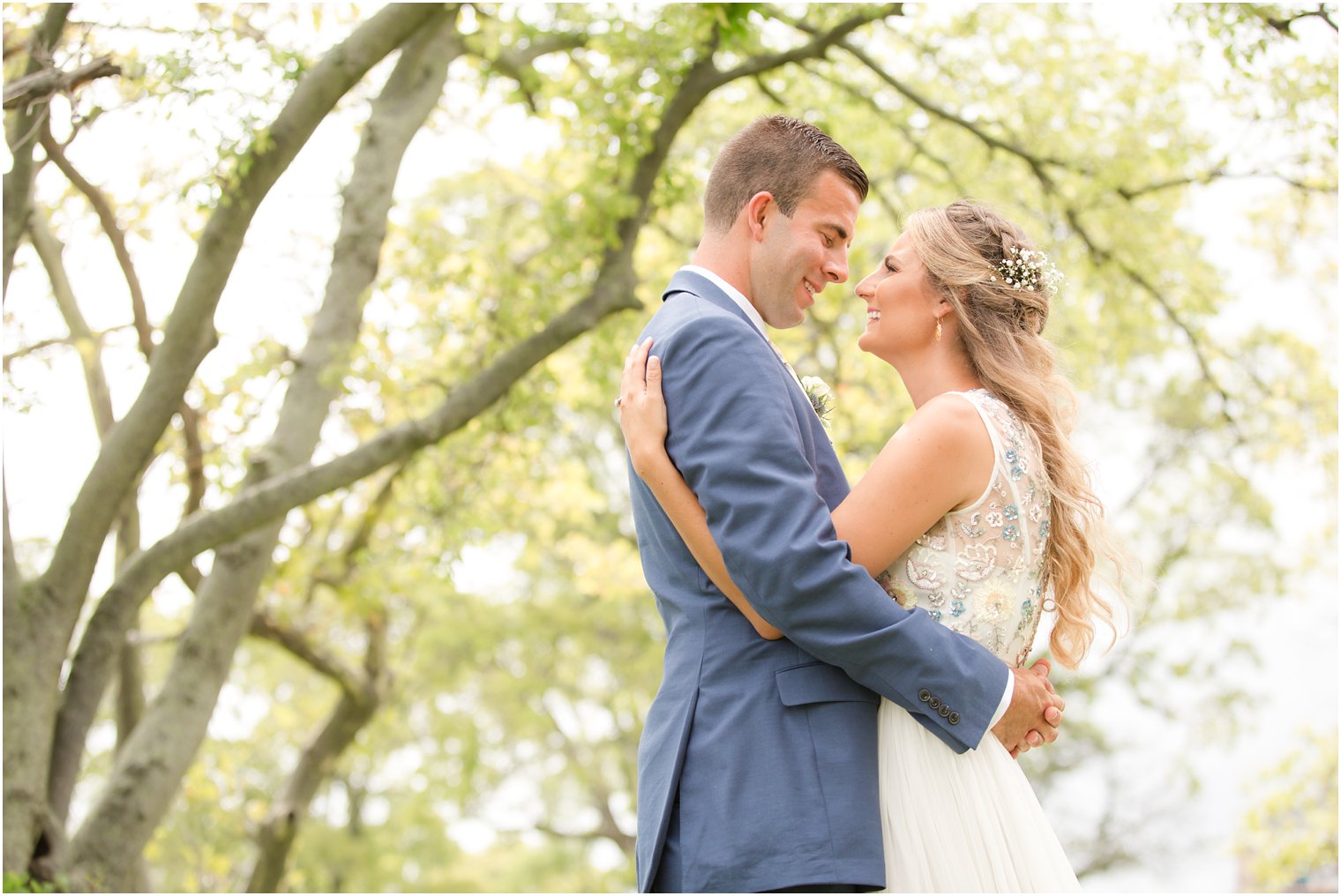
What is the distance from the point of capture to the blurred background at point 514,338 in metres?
4.88

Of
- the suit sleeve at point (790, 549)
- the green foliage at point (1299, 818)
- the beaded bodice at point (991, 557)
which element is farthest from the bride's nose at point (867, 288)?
the green foliage at point (1299, 818)

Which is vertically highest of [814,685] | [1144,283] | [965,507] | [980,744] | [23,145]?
[1144,283]

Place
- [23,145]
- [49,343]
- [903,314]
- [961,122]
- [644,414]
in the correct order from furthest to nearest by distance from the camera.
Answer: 1. [961,122]
2. [49,343]
3. [23,145]
4. [903,314]
5. [644,414]

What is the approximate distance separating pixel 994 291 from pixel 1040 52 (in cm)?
703

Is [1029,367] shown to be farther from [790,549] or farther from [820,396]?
[790,549]

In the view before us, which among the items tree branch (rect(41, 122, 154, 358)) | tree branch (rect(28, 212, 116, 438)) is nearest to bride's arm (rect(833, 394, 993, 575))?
tree branch (rect(41, 122, 154, 358))

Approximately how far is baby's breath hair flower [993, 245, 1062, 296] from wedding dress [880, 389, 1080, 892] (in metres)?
0.34

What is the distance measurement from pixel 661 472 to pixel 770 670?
1.36 ft

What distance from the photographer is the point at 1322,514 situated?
13.0m

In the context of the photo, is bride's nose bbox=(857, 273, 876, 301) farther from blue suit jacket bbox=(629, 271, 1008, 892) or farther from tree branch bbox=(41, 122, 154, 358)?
tree branch bbox=(41, 122, 154, 358)

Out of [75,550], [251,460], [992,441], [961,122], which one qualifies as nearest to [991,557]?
[992,441]

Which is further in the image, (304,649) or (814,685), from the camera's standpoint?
(304,649)

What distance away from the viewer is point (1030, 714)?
7.91 ft

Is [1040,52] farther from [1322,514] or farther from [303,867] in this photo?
[303,867]
